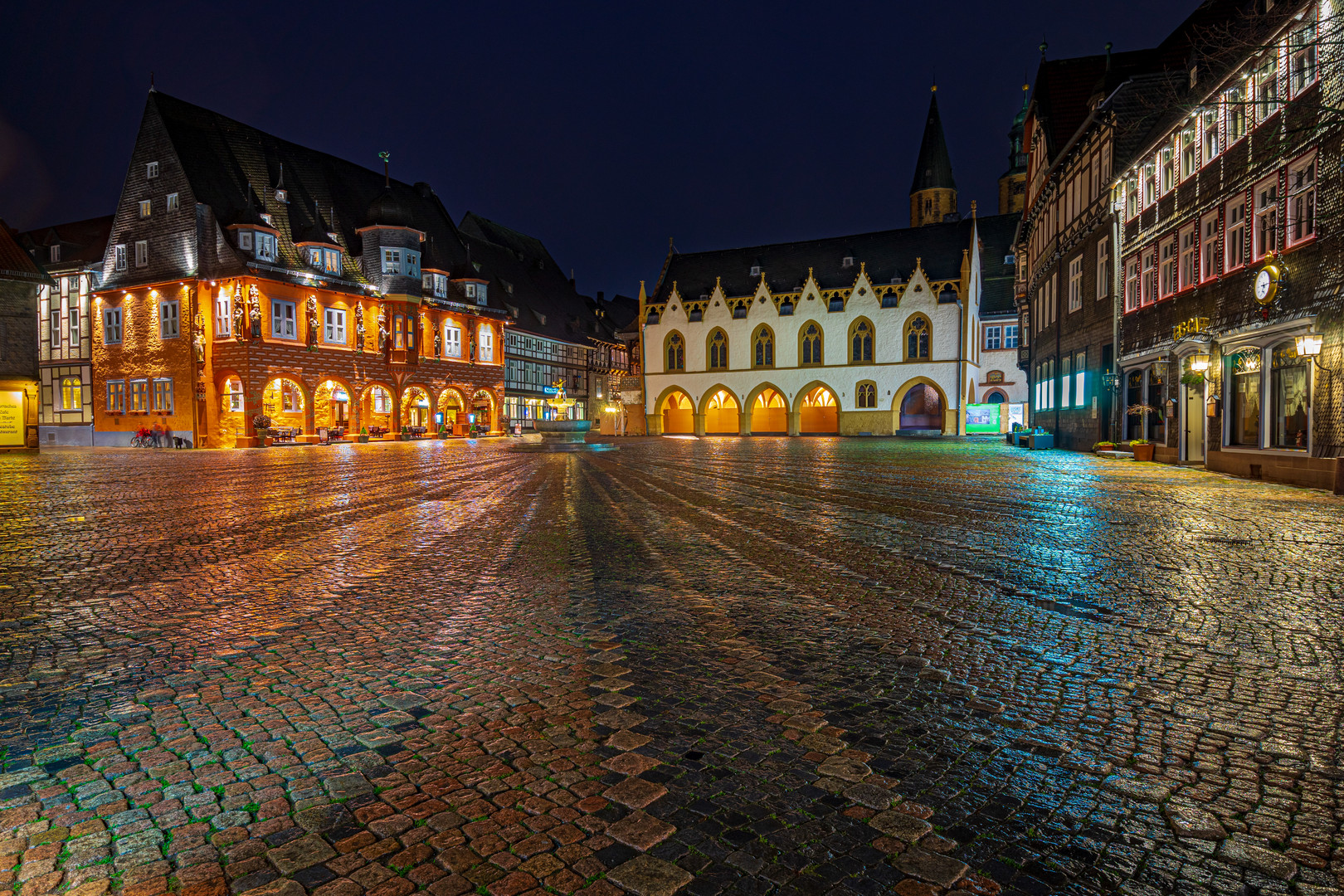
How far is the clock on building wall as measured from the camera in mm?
15242

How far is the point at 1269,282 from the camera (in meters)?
15.4

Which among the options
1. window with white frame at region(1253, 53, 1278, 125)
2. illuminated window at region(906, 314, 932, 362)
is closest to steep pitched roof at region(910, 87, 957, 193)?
illuminated window at region(906, 314, 932, 362)

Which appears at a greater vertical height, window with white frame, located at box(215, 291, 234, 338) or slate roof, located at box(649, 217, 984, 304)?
slate roof, located at box(649, 217, 984, 304)

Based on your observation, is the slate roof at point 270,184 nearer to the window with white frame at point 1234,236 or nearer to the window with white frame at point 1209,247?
the window with white frame at point 1209,247

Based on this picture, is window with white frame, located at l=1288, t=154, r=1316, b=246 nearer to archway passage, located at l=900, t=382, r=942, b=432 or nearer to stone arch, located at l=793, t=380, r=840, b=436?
archway passage, located at l=900, t=382, r=942, b=432

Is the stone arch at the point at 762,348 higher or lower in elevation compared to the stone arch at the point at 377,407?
higher

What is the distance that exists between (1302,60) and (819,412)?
45.2m

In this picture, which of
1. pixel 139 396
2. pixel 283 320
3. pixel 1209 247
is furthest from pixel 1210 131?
pixel 139 396

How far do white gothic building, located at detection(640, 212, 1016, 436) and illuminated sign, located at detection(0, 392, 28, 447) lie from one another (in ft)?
133

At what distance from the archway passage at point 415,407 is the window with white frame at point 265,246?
11311 mm

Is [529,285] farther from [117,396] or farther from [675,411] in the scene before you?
[117,396]

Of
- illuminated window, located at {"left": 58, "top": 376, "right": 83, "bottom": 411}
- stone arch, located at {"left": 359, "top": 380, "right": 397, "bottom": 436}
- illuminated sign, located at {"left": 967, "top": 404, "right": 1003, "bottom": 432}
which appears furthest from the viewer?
illuminated sign, located at {"left": 967, "top": 404, "right": 1003, "bottom": 432}

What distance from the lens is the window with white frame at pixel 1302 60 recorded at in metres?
14.2

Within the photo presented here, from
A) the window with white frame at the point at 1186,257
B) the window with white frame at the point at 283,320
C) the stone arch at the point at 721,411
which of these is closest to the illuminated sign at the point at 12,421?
the window with white frame at the point at 283,320
